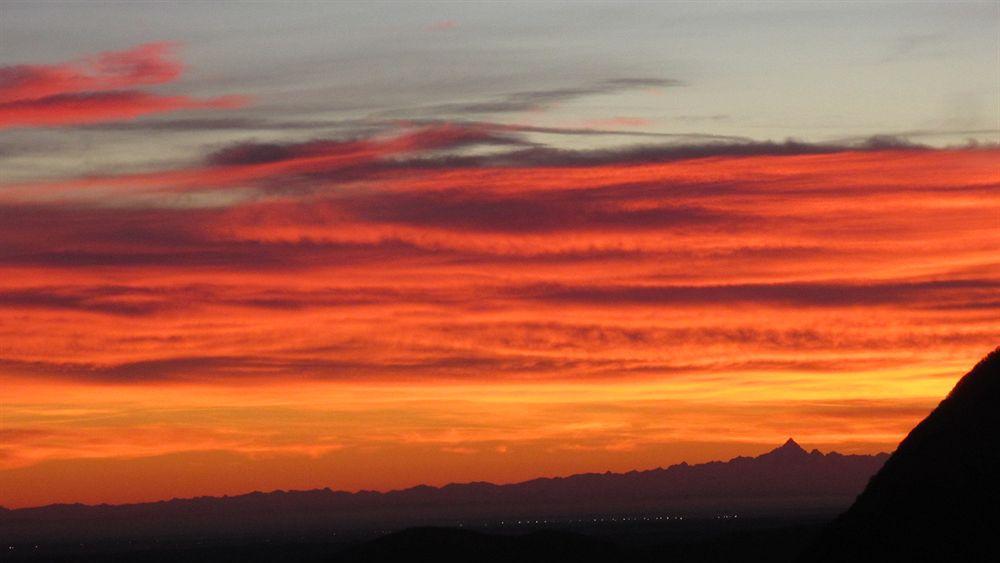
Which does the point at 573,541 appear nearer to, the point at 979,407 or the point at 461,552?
the point at 461,552

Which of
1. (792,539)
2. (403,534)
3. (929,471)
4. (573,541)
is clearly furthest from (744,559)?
(929,471)

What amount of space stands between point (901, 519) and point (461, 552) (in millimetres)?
79641

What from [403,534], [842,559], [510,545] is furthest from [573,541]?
[842,559]

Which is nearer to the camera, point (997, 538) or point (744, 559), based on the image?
point (997, 538)

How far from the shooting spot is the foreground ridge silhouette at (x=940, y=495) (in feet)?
202

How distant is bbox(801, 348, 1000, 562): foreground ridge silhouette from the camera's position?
202 feet

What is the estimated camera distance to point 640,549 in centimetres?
14838

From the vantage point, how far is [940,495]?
6450cm

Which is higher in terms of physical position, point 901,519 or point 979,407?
point 979,407

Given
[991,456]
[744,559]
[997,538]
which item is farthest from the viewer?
[744,559]

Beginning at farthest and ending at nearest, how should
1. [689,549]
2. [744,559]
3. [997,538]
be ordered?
1. [689,549]
2. [744,559]
3. [997,538]

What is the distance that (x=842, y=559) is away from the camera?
65812 millimetres

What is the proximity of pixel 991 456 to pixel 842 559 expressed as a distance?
7.45 m

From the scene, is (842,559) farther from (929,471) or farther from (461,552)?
(461,552)
